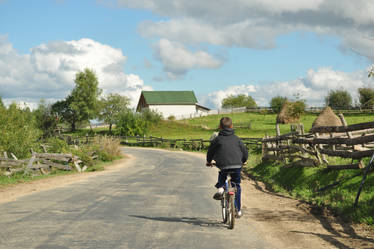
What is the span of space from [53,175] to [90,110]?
70727 mm

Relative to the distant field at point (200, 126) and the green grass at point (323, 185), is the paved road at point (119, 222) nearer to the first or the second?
the green grass at point (323, 185)

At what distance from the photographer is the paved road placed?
640cm

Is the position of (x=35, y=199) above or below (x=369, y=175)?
below

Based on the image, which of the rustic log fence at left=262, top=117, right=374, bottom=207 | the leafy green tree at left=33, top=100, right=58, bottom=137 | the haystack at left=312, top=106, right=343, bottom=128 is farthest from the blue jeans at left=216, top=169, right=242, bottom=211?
the leafy green tree at left=33, top=100, right=58, bottom=137

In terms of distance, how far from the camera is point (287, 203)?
10.8 meters

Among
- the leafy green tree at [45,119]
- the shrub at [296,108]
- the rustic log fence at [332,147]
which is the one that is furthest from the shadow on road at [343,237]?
the leafy green tree at [45,119]

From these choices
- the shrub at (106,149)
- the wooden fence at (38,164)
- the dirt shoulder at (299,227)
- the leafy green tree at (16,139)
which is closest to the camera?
the dirt shoulder at (299,227)

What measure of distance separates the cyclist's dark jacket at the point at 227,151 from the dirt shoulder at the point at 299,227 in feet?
4.44

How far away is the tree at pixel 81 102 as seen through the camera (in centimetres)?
8981

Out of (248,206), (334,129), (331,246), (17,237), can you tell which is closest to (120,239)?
(17,237)

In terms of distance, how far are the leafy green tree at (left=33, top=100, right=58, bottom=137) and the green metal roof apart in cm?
2498

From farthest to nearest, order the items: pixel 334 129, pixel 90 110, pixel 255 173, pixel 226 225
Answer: pixel 90 110, pixel 255 173, pixel 334 129, pixel 226 225

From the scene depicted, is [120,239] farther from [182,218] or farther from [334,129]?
[334,129]

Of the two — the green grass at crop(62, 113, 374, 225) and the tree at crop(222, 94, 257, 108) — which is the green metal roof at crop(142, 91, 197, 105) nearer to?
the tree at crop(222, 94, 257, 108)
